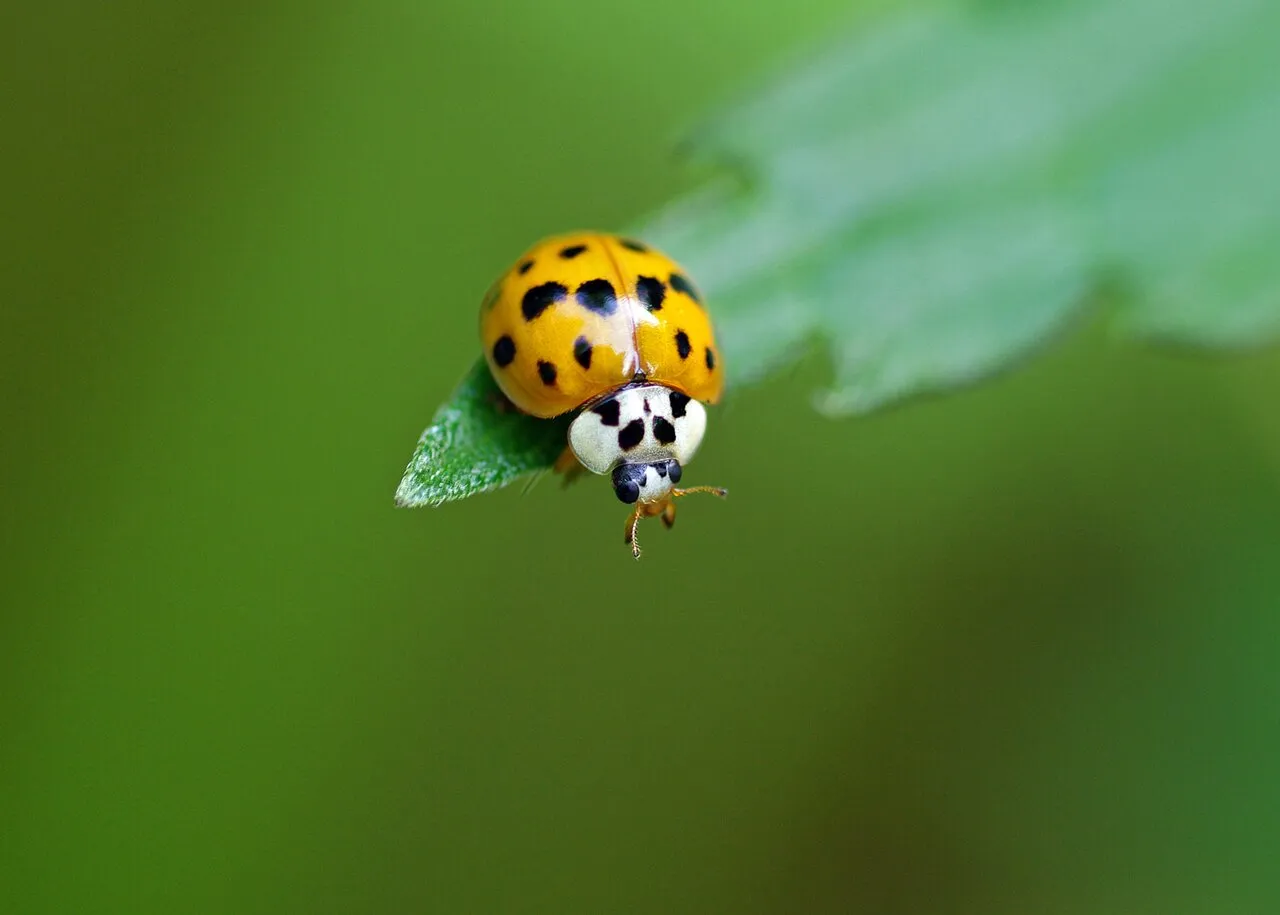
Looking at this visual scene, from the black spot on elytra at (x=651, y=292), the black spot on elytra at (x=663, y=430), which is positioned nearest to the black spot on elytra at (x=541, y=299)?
the black spot on elytra at (x=651, y=292)

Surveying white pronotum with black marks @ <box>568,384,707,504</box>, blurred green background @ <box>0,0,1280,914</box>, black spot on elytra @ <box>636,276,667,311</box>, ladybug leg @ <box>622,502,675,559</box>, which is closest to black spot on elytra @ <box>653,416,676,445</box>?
white pronotum with black marks @ <box>568,384,707,504</box>

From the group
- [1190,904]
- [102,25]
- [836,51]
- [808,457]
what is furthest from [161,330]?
[1190,904]

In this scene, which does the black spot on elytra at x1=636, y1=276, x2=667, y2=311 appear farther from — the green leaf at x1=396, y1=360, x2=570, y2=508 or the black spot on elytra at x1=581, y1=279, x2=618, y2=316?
the green leaf at x1=396, y1=360, x2=570, y2=508

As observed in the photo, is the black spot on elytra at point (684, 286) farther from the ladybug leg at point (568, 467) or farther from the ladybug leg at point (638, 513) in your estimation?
the ladybug leg at point (638, 513)

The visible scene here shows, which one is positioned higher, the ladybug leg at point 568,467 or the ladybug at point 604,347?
the ladybug at point 604,347

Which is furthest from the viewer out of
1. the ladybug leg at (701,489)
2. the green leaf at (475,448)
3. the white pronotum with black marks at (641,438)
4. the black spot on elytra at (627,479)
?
the ladybug leg at (701,489)

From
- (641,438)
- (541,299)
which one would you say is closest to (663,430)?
(641,438)

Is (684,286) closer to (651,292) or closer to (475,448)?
A: (651,292)

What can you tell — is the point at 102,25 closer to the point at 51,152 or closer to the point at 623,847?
the point at 51,152

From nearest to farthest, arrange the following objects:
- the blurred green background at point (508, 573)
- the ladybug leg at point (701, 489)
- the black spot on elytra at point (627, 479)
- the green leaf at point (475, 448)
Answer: the green leaf at point (475, 448) < the black spot on elytra at point (627, 479) < the ladybug leg at point (701, 489) < the blurred green background at point (508, 573)
